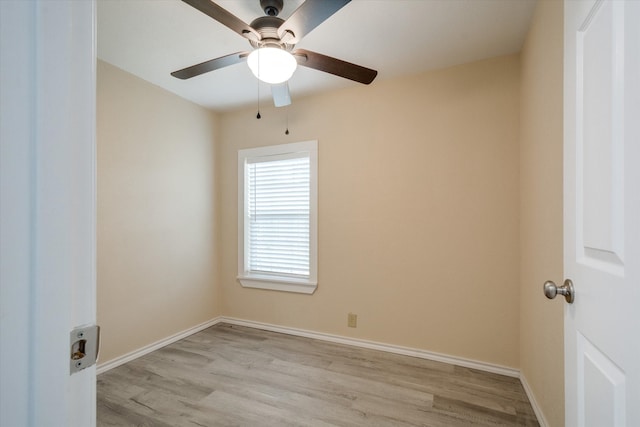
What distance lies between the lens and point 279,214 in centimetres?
326

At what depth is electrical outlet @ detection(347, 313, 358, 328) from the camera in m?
2.82

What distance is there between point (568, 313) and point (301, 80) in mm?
2600

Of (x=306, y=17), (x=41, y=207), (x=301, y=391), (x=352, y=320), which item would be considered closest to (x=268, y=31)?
(x=306, y=17)

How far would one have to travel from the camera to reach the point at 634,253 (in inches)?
23.7

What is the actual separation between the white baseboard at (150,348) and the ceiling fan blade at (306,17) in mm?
2799

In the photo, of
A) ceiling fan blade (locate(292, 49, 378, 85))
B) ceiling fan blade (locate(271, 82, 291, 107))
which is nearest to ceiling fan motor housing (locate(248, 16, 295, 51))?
ceiling fan blade (locate(292, 49, 378, 85))

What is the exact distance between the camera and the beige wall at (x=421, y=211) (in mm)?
2320

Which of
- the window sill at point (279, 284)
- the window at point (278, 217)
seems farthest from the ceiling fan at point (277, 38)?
the window sill at point (279, 284)

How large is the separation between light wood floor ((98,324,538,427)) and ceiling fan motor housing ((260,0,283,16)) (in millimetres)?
2473

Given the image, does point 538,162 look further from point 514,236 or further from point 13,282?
point 13,282

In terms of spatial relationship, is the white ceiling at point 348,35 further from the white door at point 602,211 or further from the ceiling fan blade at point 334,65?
the white door at point 602,211

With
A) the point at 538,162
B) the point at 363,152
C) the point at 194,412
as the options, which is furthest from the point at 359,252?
the point at 194,412

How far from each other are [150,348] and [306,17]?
9.84 feet

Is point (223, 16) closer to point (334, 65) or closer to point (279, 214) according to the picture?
point (334, 65)
